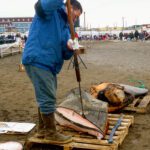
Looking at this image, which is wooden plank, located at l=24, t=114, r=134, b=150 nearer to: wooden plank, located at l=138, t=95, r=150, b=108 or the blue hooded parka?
the blue hooded parka

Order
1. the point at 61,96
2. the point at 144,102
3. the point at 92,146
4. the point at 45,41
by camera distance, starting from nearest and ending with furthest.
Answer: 1. the point at 45,41
2. the point at 92,146
3. the point at 144,102
4. the point at 61,96

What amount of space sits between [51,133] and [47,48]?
113 centimetres

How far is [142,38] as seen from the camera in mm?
53344

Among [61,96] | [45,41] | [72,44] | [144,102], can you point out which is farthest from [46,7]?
[61,96]

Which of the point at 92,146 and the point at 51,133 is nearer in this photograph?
the point at 92,146

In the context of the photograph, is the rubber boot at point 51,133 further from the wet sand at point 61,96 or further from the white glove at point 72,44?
the white glove at point 72,44

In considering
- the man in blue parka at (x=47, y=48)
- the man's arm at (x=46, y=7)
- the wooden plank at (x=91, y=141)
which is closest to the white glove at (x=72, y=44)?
the man in blue parka at (x=47, y=48)

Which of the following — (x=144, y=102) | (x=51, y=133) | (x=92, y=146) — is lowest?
(x=144, y=102)

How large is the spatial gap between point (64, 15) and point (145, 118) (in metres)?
2.77

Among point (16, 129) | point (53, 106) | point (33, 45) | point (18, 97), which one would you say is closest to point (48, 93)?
point (53, 106)

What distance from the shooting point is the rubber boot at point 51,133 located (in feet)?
15.5

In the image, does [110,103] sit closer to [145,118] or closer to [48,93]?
A: [145,118]

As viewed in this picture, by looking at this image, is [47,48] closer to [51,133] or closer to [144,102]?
[51,133]

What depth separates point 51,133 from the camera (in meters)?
4.77
